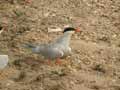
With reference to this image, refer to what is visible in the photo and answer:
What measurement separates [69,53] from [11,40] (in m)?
1.41

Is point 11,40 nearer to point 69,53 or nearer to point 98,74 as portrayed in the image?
point 69,53

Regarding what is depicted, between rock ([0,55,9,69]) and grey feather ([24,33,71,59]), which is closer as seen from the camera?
rock ([0,55,9,69])

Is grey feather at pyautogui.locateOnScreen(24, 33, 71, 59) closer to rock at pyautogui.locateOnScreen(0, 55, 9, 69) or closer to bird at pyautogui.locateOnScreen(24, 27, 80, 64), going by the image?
bird at pyautogui.locateOnScreen(24, 27, 80, 64)

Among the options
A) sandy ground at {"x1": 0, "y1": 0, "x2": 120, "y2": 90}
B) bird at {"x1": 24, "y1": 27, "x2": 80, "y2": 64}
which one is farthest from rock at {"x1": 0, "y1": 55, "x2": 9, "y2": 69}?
bird at {"x1": 24, "y1": 27, "x2": 80, "y2": 64}

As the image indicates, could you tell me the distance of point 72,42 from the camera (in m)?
8.91

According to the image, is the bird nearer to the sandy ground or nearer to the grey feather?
the grey feather

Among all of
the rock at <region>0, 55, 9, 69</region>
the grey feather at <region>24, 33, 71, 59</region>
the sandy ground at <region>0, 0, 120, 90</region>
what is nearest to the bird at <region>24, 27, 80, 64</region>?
the grey feather at <region>24, 33, 71, 59</region>

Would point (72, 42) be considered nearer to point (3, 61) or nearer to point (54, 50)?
point (54, 50)

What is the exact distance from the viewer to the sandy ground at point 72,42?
739 cm

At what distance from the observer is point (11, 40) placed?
28.9ft

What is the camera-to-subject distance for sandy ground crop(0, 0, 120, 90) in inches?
291

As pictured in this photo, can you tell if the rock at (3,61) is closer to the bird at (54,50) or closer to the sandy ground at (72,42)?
the sandy ground at (72,42)

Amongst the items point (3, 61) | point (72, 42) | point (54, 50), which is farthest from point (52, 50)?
→ point (72, 42)

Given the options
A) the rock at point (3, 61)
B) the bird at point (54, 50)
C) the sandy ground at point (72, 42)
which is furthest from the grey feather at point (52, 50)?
the rock at point (3, 61)
